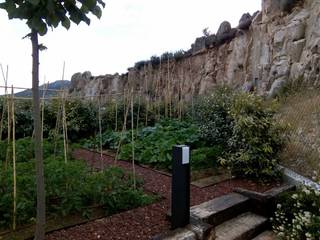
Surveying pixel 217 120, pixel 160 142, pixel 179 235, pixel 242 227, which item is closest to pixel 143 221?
pixel 179 235

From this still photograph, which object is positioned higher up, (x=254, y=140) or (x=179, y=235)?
(x=254, y=140)

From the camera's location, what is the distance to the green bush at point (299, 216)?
Result: 2395 mm

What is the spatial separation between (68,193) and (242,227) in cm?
164

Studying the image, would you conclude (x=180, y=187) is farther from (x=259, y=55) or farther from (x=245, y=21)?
(x=245, y=21)

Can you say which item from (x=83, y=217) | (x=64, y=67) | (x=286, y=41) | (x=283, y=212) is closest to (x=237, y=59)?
(x=286, y=41)

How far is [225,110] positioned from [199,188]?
1650 millimetres

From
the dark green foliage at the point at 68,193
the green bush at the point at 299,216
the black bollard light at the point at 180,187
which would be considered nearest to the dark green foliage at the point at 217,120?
the green bush at the point at 299,216

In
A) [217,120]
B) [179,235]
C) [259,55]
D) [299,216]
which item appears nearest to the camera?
[179,235]

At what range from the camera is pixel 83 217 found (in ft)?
8.48

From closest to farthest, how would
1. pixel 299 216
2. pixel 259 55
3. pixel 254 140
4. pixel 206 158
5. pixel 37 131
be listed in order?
1. pixel 37 131
2. pixel 299 216
3. pixel 254 140
4. pixel 206 158
5. pixel 259 55

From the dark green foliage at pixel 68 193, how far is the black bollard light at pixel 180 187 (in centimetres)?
58

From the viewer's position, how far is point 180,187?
241cm

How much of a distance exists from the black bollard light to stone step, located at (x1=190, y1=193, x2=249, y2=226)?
20 centimetres

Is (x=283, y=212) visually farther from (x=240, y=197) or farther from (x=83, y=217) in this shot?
(x=83, y=217)
